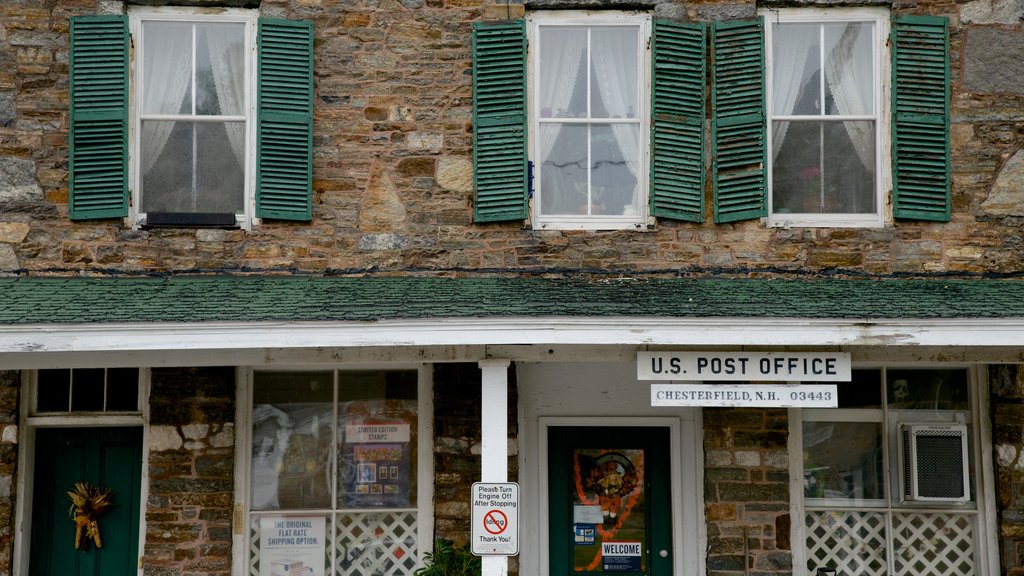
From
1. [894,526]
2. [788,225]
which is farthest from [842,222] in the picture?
[894,526]

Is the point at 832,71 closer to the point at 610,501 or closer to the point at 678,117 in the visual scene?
the point at 678,117

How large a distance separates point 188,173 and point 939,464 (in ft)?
18.8

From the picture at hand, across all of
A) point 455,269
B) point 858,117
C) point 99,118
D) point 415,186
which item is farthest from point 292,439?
point 858,117

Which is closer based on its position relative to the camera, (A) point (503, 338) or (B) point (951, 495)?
(A) point (503, 338)

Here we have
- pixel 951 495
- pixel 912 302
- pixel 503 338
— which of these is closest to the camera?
pixel 503 338

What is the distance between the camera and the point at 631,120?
8.16 m

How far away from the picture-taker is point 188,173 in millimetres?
8055

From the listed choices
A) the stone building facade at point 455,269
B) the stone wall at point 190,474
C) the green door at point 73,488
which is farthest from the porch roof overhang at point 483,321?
the green door at point 73,488

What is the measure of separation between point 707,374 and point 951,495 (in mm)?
2307

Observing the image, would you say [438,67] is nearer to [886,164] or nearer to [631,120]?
[631,120]

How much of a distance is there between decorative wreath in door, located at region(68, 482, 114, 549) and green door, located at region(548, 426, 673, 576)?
3.18m

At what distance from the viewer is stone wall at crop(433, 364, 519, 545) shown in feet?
25.5

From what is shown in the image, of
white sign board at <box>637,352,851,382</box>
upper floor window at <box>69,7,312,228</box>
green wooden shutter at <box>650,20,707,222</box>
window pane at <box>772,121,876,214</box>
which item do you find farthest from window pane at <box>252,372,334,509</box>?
window pane at <box>772,121,876,214</box>

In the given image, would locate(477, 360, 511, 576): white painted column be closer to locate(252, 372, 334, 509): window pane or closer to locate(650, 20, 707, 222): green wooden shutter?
locate(252, 372, 334, 509): window pane
